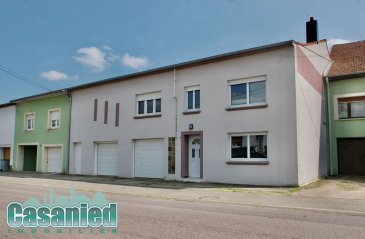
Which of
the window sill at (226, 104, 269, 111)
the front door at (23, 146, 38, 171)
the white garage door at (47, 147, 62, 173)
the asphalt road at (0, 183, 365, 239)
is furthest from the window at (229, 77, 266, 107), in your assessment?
the front door at (23, 146, 38, 171)

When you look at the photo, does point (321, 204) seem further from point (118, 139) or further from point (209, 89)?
point (118, 139)

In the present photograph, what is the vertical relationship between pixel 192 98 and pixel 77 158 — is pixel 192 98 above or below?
above

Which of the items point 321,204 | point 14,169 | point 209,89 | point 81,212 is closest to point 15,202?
point 81,212

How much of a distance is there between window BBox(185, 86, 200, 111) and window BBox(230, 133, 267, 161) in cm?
246

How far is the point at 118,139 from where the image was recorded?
63.0 feet

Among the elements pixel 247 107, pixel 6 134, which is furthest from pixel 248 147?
pixel 6 134

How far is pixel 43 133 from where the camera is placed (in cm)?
2373

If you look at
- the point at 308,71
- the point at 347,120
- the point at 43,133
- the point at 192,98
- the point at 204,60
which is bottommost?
the point at 43,133

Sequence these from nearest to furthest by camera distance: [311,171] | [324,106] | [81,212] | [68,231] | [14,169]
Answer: [68,231] < [81,212] < [311,171] < [324,106] < [14,169]

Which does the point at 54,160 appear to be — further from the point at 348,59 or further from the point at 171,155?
the point at 348,59

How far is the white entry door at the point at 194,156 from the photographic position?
16.4 m

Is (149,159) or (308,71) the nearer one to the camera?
Result: (308,71)

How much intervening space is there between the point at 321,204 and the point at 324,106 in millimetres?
10060

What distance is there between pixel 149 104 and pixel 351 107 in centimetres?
1079
